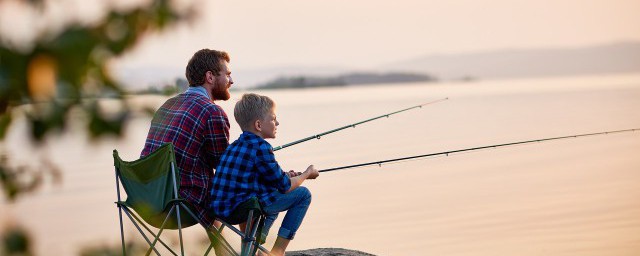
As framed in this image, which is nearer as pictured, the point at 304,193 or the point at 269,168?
the point at 269,168

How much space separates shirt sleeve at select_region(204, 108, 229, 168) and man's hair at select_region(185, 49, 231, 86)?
0.17 metres

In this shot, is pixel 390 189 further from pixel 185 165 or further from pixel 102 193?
pixel 185 165

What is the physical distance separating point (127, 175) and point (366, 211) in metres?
5.36

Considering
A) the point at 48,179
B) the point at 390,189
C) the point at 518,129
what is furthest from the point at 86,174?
the point at 48,179

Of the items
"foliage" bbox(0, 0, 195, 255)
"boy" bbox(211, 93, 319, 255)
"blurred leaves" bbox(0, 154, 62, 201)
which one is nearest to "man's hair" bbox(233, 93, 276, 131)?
"boy" bbox(211, 93, 319, 255)

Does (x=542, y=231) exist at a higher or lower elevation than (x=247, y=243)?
higher

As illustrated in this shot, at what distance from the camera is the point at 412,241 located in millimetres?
7328

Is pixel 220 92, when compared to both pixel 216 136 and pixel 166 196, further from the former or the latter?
pixel 166 196

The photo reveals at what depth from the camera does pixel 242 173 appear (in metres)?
3.88

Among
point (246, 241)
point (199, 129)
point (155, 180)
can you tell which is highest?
point (199, 129)

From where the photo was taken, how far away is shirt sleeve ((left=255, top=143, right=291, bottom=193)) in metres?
3.89

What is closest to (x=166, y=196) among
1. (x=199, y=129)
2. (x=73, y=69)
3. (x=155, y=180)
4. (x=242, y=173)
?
(x=155, y=180)

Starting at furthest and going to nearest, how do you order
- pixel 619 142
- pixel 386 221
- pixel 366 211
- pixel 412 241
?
pixel 619 142
pixel 366 211
pixel 386 221
pixel 412 241

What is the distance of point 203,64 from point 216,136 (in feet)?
0.93
